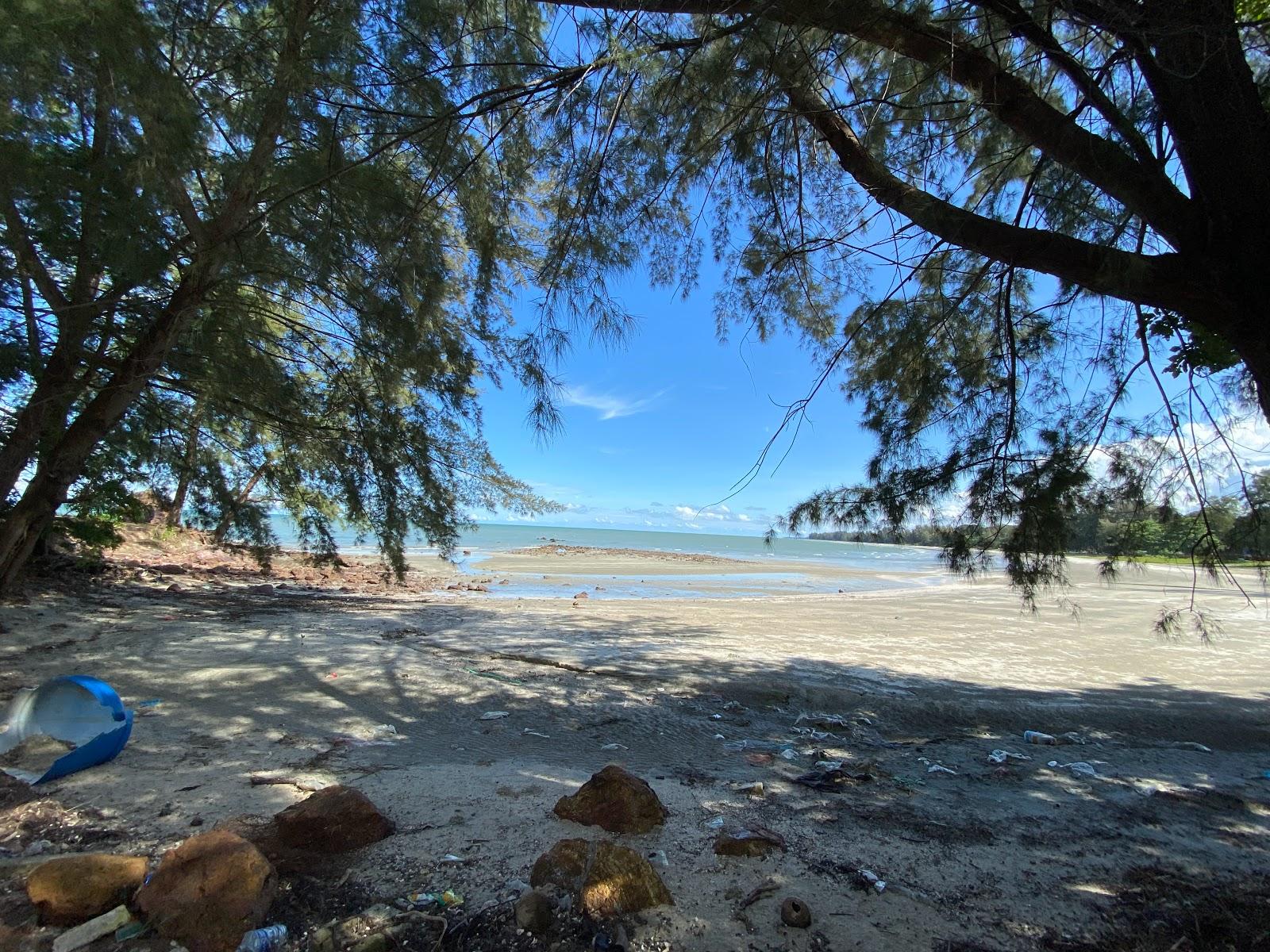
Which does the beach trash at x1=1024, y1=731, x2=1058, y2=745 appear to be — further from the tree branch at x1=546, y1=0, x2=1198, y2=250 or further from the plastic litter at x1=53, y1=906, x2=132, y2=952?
the plastic litter at x1=53, y1=906, x2=132, y2=952

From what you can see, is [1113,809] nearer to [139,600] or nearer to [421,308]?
[421,308]

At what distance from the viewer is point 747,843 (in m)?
2.34

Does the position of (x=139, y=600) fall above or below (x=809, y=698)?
above

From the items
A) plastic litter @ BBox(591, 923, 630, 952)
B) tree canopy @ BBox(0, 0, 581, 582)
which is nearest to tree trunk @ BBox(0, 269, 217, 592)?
tree canopy @ BBox(0, 0, 581, 582)

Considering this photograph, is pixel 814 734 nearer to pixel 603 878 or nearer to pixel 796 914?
pixel 796 914

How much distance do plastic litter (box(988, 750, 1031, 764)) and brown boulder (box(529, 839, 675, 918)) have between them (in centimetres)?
281

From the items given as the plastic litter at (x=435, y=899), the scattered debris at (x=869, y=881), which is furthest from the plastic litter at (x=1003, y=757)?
the plastic litter at (x=435, y=899)

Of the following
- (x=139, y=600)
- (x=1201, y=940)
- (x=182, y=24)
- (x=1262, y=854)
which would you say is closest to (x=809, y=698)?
(x=1262, y=854)

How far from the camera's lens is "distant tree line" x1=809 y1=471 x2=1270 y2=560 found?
125 inches

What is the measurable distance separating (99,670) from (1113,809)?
662 cm

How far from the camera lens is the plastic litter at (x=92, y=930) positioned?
1.66 metres

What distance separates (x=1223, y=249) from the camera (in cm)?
245

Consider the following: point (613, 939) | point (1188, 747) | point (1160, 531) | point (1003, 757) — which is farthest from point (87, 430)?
point (1188, 747)

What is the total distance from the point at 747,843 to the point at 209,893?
70.0 inches
